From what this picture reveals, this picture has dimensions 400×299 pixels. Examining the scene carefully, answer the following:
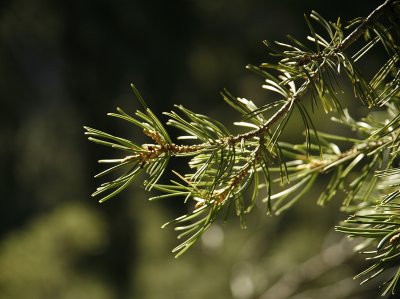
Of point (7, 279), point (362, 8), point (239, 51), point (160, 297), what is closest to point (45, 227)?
point (7, 279)

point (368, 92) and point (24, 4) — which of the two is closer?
point (368, 92)

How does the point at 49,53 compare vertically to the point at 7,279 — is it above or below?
above

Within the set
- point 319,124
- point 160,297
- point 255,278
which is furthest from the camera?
point 319,124

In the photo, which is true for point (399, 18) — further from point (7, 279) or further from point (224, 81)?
point (224, 81)

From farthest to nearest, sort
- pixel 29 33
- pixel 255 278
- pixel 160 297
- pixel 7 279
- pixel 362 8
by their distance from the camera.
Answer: pixel 29 33, pixel 362 8, pixel 160 297, pixel 255 278, pixel 7 279

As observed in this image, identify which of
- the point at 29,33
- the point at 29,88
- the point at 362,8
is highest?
the point at 362,8

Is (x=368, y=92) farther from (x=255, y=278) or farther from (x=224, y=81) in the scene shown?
(x=224, y=81)

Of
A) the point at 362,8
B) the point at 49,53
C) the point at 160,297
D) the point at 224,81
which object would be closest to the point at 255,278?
the point at 160,297
